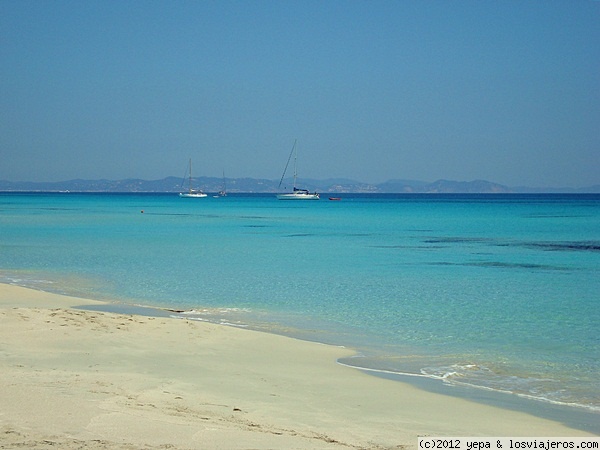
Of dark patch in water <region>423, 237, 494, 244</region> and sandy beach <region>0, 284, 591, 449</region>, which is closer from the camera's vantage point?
sandy beach <region>0, 284, 591, 449</region>

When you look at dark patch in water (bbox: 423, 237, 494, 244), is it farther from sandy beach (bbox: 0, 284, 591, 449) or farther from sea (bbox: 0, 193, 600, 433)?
sandy beach (bbox: 0, 284, 591, 449)

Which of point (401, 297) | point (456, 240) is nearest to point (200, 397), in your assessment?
point (401, 297)

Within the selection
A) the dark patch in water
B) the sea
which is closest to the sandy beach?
the sea

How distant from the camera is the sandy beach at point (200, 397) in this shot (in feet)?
18.9

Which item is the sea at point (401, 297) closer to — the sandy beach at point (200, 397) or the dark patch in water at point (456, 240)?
the sandy beach at point (200, 397)

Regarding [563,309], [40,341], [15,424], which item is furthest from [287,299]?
[15,424]

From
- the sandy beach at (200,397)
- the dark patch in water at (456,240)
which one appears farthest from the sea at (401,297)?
the dark patch in water at (456,240)

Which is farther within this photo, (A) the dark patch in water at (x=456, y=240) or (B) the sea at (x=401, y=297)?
(A) the dark patch in water at (x=456, y=240)

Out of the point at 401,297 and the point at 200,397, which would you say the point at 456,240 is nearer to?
the point at 401,297

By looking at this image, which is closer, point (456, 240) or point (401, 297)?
point (401, 297)

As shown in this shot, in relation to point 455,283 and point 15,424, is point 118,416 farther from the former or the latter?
point 455,283

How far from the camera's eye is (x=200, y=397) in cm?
737

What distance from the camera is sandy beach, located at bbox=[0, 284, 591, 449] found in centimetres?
576

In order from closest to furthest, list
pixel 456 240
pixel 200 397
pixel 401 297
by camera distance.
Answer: pixel 200 397 < pixel 401 297 < pixel 456 240
